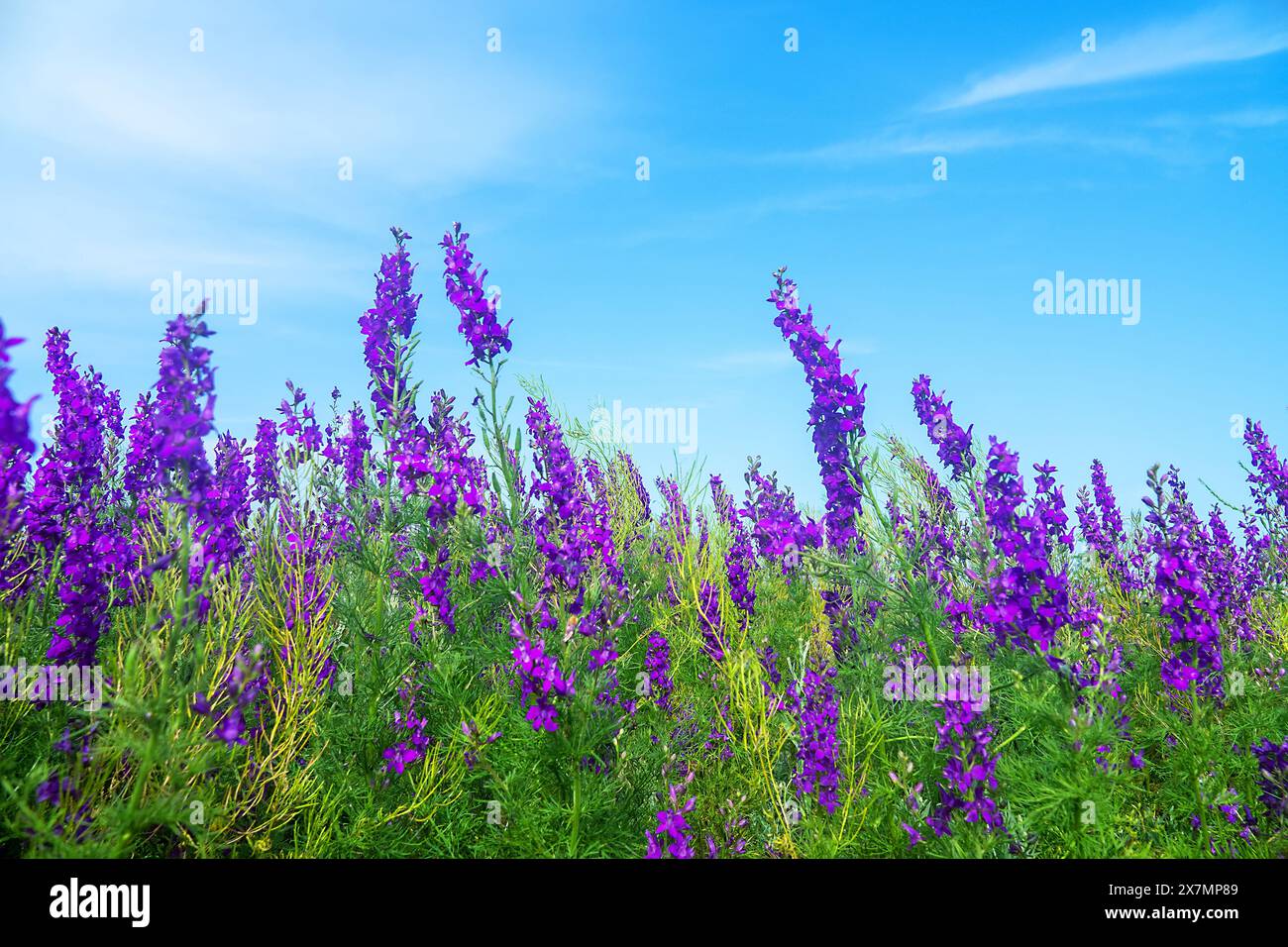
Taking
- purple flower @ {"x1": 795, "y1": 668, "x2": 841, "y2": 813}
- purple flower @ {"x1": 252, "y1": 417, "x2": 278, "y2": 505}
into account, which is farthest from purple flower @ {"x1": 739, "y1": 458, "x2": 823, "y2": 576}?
purple flower @ {"x1": 252, "y1": 417, "x2": 278, "y2": 505}

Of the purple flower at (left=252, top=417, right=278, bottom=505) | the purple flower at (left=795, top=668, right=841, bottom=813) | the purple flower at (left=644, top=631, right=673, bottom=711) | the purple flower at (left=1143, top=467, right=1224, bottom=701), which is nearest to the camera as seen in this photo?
the purple flower at (left=795, top=668, right=841, bottom=813)

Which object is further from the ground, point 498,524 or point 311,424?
point 311,424

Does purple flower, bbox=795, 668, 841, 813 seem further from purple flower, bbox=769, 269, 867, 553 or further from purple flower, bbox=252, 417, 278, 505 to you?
purple flower, bbox=252, 417, 278, 505

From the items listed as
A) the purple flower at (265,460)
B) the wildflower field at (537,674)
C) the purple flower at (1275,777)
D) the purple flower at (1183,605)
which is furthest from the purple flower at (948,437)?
the purple flower at (265,460)

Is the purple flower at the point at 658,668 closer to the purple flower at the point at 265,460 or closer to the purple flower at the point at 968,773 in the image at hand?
the purple flower at the point at 968,773

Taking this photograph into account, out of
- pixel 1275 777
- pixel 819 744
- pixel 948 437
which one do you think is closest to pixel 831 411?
pixel 948 437

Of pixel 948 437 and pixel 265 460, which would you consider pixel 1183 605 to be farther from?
pixel 265 460

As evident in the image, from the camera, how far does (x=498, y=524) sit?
5762mm

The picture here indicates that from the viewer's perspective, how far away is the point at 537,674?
4.00 m

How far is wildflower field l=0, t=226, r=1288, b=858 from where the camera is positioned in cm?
396
